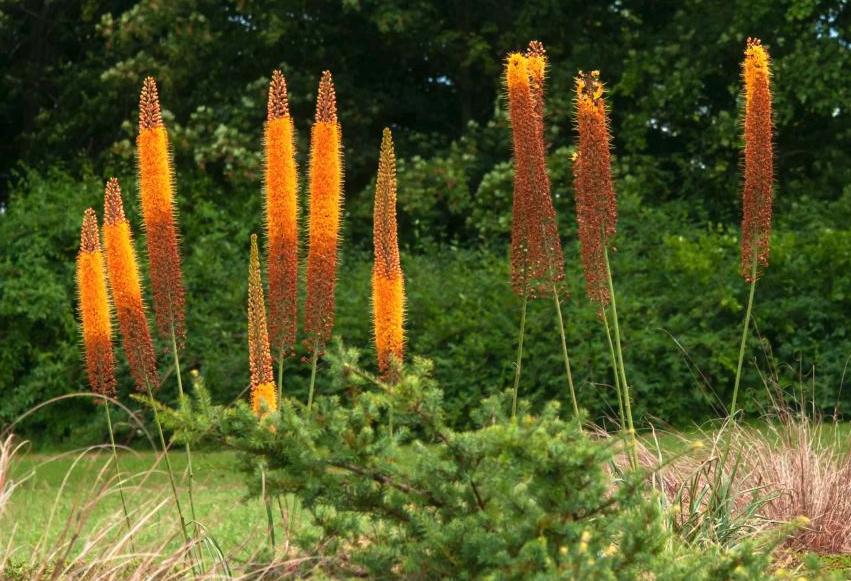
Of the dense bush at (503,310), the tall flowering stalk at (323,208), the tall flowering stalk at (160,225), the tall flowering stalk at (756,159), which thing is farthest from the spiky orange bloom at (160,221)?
the dense bush at (503,310)

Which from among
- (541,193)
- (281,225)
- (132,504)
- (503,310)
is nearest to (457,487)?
(281,225)

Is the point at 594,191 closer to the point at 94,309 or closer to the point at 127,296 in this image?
the point at 127,296

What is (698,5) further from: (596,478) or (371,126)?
(596,478)

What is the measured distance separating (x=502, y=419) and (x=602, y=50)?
43.6 feet

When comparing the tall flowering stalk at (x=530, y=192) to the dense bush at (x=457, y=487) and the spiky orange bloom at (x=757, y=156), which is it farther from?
the dense bush at (x=457, y=487)

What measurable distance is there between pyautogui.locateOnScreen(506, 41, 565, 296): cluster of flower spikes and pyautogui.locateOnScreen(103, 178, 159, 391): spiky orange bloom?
1.43 meters

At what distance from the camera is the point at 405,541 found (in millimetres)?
3928

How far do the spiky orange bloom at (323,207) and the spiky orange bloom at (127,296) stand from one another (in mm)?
572

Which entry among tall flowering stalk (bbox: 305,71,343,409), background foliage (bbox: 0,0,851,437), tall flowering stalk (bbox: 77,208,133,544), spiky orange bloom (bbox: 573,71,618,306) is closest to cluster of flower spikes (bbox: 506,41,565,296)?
spiky orange bloom (bbox: 573,71,618,306)

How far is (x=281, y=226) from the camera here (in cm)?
449

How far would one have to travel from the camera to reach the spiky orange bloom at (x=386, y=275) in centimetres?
457

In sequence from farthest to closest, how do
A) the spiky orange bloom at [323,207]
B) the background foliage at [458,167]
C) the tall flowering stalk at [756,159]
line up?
the background foliage at [458,167] → the tall flowering stalk at [756,159] → the spiky orange bloom at [323,207]

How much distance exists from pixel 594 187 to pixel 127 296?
1818mm

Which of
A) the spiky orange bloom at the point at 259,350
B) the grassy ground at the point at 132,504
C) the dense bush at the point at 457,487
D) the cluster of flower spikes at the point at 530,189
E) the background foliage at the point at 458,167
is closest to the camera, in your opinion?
the dense bush at the point at 457,487
